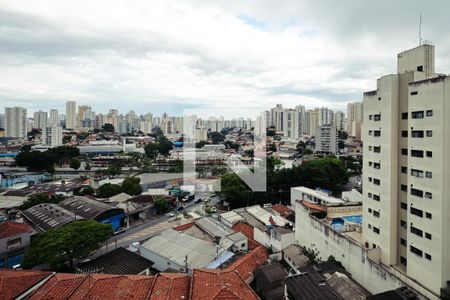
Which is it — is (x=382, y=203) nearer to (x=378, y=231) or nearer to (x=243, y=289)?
(x=378, y=231)

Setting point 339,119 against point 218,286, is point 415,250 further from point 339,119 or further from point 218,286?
point 339,119

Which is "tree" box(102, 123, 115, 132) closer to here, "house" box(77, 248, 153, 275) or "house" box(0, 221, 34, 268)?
"house" box(0, 221, 34, 268)

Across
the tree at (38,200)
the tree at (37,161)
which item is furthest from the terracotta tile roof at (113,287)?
the tree at (37,161)

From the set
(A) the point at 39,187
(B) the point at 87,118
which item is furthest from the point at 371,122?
(B) the point at 87,118

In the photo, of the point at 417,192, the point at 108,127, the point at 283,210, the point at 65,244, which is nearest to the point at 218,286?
the point at 417,192

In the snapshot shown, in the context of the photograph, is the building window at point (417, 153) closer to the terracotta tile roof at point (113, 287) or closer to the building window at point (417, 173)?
the building window at point (417, 173)

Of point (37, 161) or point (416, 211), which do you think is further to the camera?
point (37, 161)

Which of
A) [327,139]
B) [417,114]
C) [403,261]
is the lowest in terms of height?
[403,261]

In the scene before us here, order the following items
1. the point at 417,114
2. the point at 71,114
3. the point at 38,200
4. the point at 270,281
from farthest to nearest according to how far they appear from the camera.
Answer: the point at 71,114, the point at 38,200, the point at 270,281, the point at 417,114
